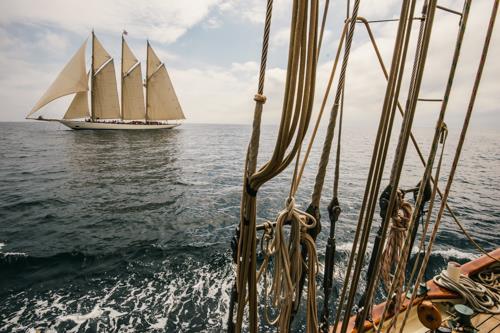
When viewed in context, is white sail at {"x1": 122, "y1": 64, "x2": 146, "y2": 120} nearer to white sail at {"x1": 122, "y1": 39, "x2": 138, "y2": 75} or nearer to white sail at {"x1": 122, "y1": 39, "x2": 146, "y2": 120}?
white sail at {"x1": 122, "y1": 39, "x2": 146, "y2": 120}

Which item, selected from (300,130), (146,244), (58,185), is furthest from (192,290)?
(58,185)

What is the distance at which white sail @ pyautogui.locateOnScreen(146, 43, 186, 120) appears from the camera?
62688 mm

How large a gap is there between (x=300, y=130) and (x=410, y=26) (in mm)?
877

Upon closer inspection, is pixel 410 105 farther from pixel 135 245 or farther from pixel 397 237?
pixel 135 245

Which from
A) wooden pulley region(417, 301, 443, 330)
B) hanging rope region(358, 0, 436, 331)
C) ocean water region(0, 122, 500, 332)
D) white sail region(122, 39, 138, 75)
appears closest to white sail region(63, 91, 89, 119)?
white sail region(122, 39, 138, 75)

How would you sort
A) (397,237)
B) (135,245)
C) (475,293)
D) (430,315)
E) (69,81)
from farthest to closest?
1. (69,81)
2. (135,245)
3. (475,293)
4. (397,237)
5. (430,315)

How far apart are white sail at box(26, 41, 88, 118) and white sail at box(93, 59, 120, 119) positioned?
9.84ft

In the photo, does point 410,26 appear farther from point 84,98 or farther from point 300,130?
point 84,98

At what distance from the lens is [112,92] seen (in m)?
57.8

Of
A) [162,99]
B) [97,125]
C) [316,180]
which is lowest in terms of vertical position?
[97,125]

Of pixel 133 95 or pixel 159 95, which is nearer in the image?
pixel 133 95

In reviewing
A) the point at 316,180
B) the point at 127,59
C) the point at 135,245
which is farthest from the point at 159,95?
the point at 316,180

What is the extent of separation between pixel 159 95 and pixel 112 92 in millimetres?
10217

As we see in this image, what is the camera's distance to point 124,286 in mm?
5809
